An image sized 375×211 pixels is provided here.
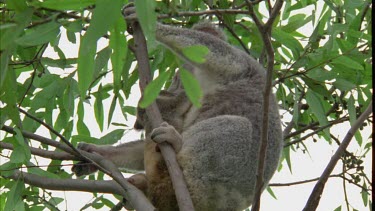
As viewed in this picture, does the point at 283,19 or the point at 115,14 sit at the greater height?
the point at 283,19

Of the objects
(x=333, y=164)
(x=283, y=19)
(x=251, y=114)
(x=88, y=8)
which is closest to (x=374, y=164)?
(x=333, y=164)

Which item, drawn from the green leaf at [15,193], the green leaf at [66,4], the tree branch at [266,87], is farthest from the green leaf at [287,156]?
the green leaf at [66,4]

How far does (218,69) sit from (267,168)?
2.24 ft

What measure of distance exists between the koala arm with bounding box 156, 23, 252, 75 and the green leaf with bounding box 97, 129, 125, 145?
634 mm

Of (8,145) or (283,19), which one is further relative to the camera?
(283,19)

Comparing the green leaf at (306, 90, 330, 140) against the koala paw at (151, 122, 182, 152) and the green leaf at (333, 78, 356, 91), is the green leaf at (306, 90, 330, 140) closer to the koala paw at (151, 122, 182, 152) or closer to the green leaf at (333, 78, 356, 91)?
the green leaf at (333, 78, 356, 91)

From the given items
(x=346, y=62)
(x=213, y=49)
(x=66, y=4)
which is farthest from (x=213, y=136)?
(x=66, y=4)

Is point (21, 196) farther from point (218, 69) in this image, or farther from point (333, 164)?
point (333, 164)

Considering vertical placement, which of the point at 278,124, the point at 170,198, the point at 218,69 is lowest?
the point at 170,198

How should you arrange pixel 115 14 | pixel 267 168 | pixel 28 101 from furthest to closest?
pixel 28 101 < pixel 267 168 < pixel 115 14

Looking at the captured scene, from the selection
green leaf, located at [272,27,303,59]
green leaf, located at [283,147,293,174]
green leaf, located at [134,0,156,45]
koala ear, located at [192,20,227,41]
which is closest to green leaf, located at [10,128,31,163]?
green leaf, located at [134,0,156,45]

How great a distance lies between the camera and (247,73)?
4.90 m

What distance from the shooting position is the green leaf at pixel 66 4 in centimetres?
272

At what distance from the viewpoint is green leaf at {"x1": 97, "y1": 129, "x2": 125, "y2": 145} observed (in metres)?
4.84
